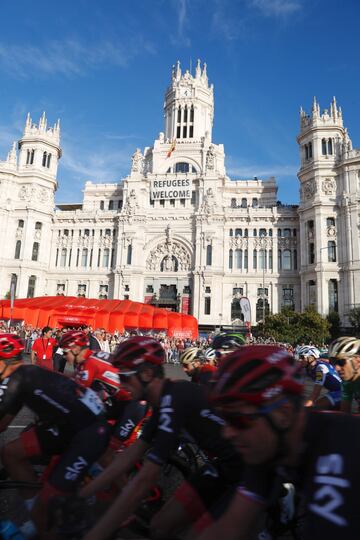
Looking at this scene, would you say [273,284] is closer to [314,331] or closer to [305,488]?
[314,331]

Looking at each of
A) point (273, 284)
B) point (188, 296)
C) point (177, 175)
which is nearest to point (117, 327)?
point (188, 296)

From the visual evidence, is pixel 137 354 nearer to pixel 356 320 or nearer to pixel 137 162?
pixel 356 320

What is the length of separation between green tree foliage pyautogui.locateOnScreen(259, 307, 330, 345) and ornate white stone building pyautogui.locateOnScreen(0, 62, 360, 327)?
33.6 feet

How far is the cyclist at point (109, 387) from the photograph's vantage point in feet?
14.8

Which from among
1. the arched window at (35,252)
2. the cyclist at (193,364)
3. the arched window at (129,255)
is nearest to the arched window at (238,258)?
the arched window at (129,255)

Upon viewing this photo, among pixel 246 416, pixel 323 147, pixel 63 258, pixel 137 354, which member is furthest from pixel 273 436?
pixel 63 258

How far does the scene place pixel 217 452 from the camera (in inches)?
132

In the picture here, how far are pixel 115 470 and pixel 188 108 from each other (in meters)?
67.0

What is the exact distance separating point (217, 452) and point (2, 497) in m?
2.90

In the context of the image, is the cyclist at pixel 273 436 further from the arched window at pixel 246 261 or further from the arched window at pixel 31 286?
the arched window at pixel 31 286

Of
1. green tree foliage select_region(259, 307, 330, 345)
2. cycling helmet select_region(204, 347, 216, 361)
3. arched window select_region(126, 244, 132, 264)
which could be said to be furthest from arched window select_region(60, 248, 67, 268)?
cycling helmet select_region(204, 347, 216, 361)

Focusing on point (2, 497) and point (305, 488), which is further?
point (2, 497)

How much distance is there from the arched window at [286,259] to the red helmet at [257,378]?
2072 inches

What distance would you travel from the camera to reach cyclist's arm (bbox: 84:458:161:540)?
7.59ft
